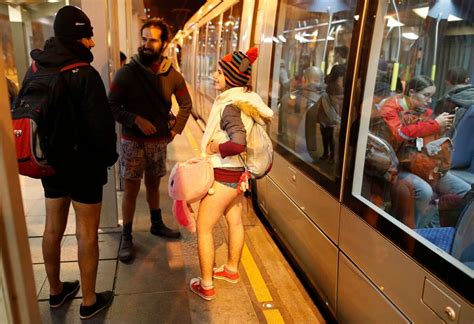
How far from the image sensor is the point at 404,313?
180 cm

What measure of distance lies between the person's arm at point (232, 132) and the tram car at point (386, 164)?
0.58m

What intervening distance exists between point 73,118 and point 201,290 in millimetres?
1505

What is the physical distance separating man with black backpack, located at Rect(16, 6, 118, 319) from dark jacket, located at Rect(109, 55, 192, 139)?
862mm

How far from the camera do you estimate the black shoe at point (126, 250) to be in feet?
10.9

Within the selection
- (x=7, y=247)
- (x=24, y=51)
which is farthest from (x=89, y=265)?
(x=24, y=51)

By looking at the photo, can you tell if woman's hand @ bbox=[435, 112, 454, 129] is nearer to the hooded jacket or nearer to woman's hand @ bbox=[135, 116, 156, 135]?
the hooded jacket

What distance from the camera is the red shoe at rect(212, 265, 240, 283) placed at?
10.3ft

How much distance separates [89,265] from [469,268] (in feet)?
6.78

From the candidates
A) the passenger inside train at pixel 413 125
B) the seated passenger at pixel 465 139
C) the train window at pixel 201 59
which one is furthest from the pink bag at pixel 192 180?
the train window at pixel 201 59

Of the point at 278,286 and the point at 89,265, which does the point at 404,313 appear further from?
the point at 89,265

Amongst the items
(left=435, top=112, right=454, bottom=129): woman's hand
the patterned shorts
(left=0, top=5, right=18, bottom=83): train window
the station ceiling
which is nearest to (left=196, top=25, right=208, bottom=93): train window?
(left=0, top=5, right=18, bottom=83): train window

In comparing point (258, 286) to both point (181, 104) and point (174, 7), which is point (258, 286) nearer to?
point (181, 104)

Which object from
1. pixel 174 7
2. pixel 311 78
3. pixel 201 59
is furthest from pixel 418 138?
pixel 174 7

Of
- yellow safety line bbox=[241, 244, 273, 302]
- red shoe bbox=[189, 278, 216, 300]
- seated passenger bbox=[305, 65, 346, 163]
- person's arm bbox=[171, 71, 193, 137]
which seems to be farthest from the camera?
person's arm bbox=[171, 71, 193, 137]
